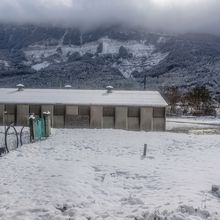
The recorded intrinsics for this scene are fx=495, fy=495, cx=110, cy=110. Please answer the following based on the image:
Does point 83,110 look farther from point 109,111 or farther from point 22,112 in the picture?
point 22,112

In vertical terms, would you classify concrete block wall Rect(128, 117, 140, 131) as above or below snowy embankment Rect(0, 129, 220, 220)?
below

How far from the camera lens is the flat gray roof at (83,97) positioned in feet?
141

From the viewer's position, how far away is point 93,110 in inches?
1686

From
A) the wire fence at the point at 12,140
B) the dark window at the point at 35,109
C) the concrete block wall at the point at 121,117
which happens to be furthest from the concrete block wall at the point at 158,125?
the wire fence at the point at 12,140

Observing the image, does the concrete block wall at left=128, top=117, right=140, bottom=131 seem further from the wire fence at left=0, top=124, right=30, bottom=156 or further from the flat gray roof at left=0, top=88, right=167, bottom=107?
the wire fence at left=0, top=124, right=30, bottom=156

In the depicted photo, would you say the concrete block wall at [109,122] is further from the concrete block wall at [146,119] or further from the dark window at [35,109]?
the dark window at [35,109]

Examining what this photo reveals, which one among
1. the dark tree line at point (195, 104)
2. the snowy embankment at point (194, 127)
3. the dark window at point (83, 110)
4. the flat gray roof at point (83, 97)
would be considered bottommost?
the dark tree line at point (195, 104)

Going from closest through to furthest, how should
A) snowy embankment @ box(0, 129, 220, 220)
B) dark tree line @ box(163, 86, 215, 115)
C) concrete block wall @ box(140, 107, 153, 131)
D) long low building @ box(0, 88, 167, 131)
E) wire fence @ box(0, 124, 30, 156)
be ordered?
snowy embankment @ box(0, 129, 220, 220)
wire fence @ box(0, 124, 30, 156)
concrete block wall @ box(140, 107, 153, 131)
long low building @ box(0, 88, 167, 131)
dark tree line @ box(163, 86, 215, 115)

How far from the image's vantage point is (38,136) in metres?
29.7

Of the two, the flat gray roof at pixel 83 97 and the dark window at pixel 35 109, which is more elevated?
the flat gray roof at pixel 83 97

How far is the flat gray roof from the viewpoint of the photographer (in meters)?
43.1

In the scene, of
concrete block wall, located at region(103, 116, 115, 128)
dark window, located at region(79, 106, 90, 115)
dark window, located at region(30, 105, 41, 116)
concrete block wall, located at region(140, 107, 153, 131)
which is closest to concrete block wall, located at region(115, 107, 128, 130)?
concrete block wall, located at region(103, 116, 115, 128)

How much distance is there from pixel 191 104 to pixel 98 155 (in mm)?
73381

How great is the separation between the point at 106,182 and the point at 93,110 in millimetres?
26222
